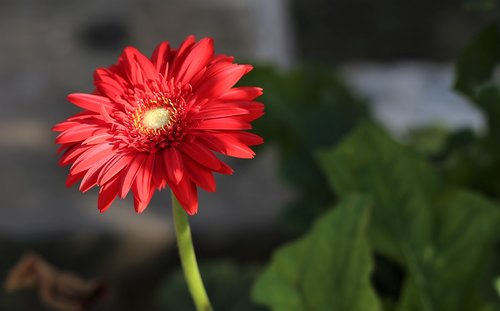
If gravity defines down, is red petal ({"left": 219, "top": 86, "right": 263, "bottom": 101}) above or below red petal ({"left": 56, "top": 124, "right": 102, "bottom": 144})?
above

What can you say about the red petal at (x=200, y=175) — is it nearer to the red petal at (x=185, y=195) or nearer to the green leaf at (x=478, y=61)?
the red petal at (x=185, y=195)

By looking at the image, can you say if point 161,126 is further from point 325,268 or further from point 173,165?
point 325,268

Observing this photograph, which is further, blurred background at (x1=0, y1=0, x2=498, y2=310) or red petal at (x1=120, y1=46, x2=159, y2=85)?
blurred background at (x1=0, y1=0, x2=498, y2=310)

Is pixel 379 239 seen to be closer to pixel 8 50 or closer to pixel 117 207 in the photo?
pixel 117 207

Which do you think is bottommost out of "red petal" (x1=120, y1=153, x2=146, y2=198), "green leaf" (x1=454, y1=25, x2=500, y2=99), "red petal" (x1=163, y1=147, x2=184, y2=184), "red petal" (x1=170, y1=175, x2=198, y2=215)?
"green leaf" (x1=454, y1=25, x2=500, y2=99)

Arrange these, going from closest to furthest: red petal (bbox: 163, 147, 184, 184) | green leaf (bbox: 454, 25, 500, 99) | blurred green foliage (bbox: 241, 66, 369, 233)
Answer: red petal (bbox: 163, 147, 184, 184) < green leaf (bbox: 454, 25, 500, 99) < blurred green foliage (bbox: 241, 66, 369, 233)

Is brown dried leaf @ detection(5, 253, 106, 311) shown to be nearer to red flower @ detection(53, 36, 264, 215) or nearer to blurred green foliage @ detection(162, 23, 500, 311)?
blurred green foliage @ detection(162, 23, 500, 311)

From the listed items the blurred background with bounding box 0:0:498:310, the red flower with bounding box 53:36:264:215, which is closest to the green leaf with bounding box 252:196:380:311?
the red flower with bounding box 53:36:264:215
